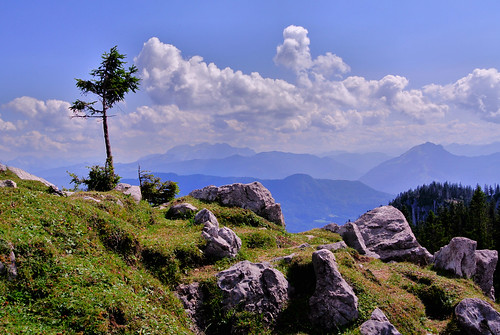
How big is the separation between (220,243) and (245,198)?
1590cm

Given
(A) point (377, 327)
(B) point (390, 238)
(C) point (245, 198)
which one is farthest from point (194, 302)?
(B) point (390, 238)

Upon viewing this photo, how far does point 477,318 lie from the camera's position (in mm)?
17359

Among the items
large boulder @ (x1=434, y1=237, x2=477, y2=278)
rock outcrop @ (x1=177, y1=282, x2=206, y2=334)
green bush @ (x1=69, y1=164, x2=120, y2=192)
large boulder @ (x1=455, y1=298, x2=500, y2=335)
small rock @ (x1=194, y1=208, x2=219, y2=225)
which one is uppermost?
green bush @ (x1=69, y1=164, x2=120, y2=192)

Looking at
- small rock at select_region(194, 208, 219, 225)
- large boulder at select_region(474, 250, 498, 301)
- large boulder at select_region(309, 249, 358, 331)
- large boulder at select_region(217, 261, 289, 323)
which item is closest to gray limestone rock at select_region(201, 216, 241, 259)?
small rock at select_region(194, 208, 219, 225)

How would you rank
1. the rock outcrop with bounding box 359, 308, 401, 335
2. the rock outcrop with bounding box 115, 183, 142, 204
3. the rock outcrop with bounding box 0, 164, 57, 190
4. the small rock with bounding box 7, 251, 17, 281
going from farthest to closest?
the rock outcrop with bounding box 0, 164, 57, 190 → the rock outcrop with bounding box 115, 183, 142, 204 → the rock outcrop with bounding box 359, 308, 401, 335 → the small rock with bounding box 7, 251, 17, 281

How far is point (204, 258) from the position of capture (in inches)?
840

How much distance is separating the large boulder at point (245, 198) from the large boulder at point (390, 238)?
1127cm

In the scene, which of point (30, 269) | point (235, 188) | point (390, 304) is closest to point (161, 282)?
point (30, 269)

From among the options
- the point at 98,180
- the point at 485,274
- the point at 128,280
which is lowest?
the point at 485,274

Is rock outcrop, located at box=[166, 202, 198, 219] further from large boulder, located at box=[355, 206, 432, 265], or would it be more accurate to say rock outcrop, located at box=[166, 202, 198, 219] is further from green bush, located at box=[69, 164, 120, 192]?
large boulder, located at box=[355, 206, 432, 265]

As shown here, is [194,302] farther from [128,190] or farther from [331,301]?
[128,190]

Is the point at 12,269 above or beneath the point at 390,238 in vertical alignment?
beneath

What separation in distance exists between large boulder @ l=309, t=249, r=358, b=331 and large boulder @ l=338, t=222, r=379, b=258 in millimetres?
17359

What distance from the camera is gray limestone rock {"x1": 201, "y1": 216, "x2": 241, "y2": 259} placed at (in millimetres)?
21906
